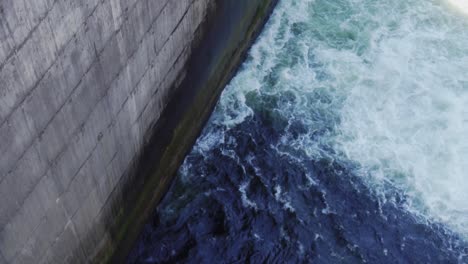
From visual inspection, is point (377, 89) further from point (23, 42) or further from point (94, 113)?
point (23, 42)

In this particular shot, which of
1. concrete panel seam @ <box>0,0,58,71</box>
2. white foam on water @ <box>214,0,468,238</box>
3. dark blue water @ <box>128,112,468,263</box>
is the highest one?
concrete panel seam @ <box>0,0,58,71</box>

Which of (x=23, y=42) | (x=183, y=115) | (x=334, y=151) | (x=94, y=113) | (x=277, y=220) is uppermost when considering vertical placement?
(x=23, y=42)

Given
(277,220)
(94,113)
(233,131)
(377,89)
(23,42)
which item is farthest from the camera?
(377,89)

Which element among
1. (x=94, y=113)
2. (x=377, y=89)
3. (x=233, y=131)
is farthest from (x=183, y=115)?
(x=377, y=89)

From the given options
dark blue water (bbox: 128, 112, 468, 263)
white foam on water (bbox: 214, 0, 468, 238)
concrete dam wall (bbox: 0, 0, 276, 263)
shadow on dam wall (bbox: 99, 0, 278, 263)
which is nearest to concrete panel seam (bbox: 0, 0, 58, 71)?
concrete dam wall (bbox: 0, 0, 276, 263)

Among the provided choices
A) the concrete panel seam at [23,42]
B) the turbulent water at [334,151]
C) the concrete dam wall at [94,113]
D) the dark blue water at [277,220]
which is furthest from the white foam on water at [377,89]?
the concrete panel seam at [23,42]

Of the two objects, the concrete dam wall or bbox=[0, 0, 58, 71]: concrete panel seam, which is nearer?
bbox=[0, 0, 58, 71]: concrete panel seam

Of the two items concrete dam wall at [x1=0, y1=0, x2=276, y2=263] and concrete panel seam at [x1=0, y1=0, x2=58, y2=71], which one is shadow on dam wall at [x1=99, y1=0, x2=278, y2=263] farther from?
concrete panel seam at [x1=0, y1=0, x2=58, y2=71]
